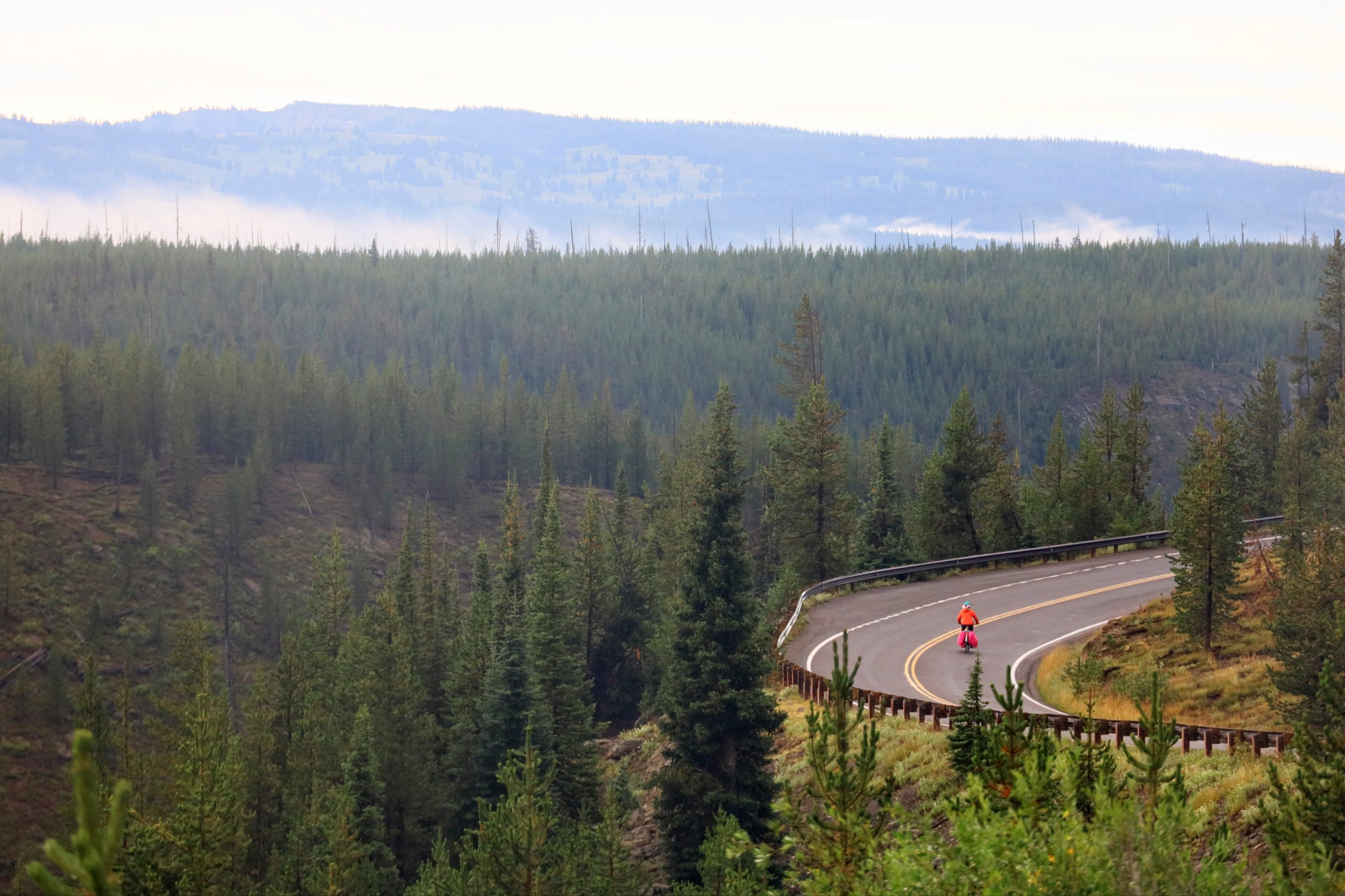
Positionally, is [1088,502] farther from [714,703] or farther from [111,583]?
[111,583]

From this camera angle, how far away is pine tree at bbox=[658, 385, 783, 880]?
30234 mm

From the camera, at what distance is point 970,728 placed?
57.6 feet

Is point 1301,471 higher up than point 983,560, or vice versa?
point 1301,471

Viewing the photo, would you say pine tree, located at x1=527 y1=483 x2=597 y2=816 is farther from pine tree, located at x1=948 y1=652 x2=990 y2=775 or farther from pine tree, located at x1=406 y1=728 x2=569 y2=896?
pine tree, located at x1=948 y1=652 x2=990 y2=775

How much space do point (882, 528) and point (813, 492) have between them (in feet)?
12.1

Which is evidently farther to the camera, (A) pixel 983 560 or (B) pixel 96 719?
(A) pixel 983 560

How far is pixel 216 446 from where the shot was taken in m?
129

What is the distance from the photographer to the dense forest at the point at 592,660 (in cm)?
1308

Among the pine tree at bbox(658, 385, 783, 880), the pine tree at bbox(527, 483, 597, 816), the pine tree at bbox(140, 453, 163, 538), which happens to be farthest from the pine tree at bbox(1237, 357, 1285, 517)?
the pine tree at bbox(140, 453, 163, 538)

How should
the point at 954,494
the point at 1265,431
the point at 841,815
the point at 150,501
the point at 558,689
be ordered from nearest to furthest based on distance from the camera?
the point at 841,815 → the point at 558,689 → the point at 954,494 → the point at 1265,431 → the point at 150,501

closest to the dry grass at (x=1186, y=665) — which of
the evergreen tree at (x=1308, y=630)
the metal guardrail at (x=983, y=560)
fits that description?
the evergreen tree at (x=1308, y=630)

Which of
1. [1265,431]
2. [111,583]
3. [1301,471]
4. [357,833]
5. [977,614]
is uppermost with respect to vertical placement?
[1265,431]

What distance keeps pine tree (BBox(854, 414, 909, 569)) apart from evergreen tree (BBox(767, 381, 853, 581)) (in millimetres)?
892

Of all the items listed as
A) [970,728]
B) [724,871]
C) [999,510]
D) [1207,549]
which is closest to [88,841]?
[970,728]
